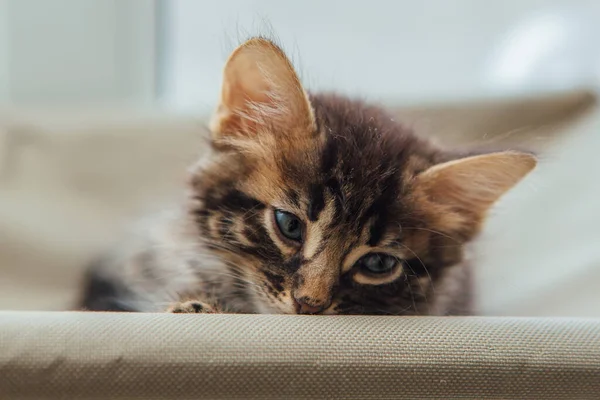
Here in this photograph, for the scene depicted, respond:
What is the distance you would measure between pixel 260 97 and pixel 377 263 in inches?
16.3

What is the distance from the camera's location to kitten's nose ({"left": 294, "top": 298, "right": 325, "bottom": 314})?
43.4 inches

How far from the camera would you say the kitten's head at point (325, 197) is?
3.75ft

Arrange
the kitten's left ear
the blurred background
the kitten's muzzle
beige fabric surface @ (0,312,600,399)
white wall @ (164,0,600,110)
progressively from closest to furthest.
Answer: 1. beige fabric surface @ (0,312,600,399)
2. the kitten's muzzle
3. the kitten's left ear
4. the blurred background
5. white wall @ (164,0,600,110)

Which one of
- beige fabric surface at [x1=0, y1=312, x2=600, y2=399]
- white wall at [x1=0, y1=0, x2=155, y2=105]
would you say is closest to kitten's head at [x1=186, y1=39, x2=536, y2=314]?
beige fabric surface at [x1=0, y1=312, x2=600, y2=399]

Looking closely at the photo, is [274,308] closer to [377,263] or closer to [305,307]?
[305,307]

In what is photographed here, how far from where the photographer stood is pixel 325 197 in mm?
1140

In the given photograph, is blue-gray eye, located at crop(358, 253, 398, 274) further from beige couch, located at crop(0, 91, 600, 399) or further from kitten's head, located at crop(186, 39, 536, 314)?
beige couch, located at crop(0, 91, 600, 399)

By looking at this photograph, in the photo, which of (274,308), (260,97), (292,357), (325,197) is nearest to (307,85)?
(260,97)

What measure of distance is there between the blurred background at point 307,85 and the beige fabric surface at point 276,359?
1.85ft

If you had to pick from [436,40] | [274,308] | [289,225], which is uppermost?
[436,40]

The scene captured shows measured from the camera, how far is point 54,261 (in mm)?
1829

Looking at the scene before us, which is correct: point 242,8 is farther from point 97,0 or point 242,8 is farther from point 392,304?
point 392,304

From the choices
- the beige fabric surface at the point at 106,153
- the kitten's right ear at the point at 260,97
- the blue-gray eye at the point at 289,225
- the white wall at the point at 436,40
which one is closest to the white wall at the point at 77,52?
the white wall at the point at 436,40

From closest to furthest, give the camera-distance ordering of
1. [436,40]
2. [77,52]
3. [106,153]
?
1. [106,153]
2. [436,40]
3. [77,52]
